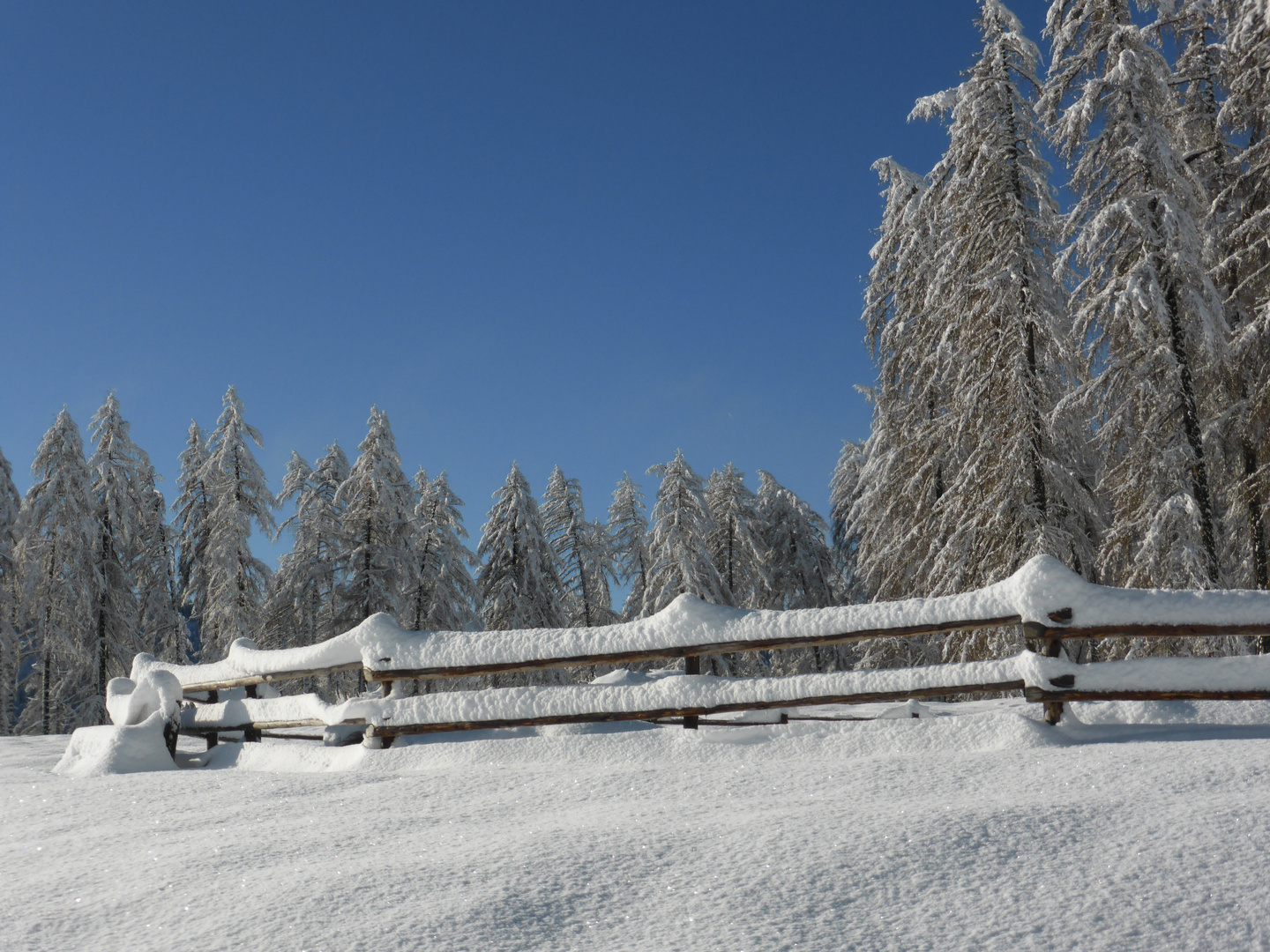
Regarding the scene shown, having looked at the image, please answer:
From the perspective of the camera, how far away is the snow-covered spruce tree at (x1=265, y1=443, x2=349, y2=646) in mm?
31938

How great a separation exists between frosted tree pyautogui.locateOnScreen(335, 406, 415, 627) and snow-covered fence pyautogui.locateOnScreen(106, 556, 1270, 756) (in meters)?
21.8

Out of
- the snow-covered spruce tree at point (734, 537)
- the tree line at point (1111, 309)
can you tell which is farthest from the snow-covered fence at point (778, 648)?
the snow-covered spruce tree at point (734, 537)

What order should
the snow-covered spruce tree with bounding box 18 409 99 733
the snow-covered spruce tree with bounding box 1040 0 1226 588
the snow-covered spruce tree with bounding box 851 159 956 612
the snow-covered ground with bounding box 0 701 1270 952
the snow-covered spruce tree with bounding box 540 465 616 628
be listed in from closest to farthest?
the snow-covered ground with bounding box 0 701 1270 952
the snow-covered spruce tree with bounding box 1040 0 1226 588
the snow-covered spruce tree with bounding box 851 159 956 612
the snow-covered spruce tree with bounding box 18 409 99 733
the snow-covered spruce tree with bounding box 540 465 616 628

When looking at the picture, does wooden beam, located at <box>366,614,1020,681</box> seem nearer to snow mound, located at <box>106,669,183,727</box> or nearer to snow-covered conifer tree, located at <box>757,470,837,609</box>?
snow mound, located at <box>106,669,183,727</box>

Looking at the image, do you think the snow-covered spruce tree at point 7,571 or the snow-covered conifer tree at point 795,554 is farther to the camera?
the snow-covered conifer tree at point 795,554

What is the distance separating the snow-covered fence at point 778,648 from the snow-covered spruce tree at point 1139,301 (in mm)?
8123

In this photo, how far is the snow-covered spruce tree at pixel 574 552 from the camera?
37.4m

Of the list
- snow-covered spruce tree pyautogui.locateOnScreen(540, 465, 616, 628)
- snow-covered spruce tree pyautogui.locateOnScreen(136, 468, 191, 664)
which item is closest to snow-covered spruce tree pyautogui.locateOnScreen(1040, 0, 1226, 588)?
snow-covered spruce tree pyautogui.locateOnScreen(540, 465, 616, 628)

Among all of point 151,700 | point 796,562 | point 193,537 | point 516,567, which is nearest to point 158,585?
point 193,537

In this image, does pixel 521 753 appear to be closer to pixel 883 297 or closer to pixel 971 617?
pixel 971 617

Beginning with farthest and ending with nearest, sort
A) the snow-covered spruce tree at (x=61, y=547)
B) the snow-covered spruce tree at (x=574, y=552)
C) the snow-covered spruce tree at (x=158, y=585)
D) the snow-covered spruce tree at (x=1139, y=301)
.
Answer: the snow-covered spruce tree at (x=574, y=552) < the snow-covered spruce tree at (x=158, y=585) < the snow-covered spruce tree at (x=61, y=547) < the snow-covered spruce tree at (x=1139, y=301)

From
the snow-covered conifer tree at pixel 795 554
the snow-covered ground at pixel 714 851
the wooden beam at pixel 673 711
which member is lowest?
the snow-covered ground at pixel 714 851

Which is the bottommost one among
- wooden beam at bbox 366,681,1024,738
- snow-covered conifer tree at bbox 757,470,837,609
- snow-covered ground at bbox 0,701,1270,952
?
snow-covered ground at bbox 0,701,1270,952

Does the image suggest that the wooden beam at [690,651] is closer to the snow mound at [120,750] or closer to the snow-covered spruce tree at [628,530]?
the snow mound at [120,750]
